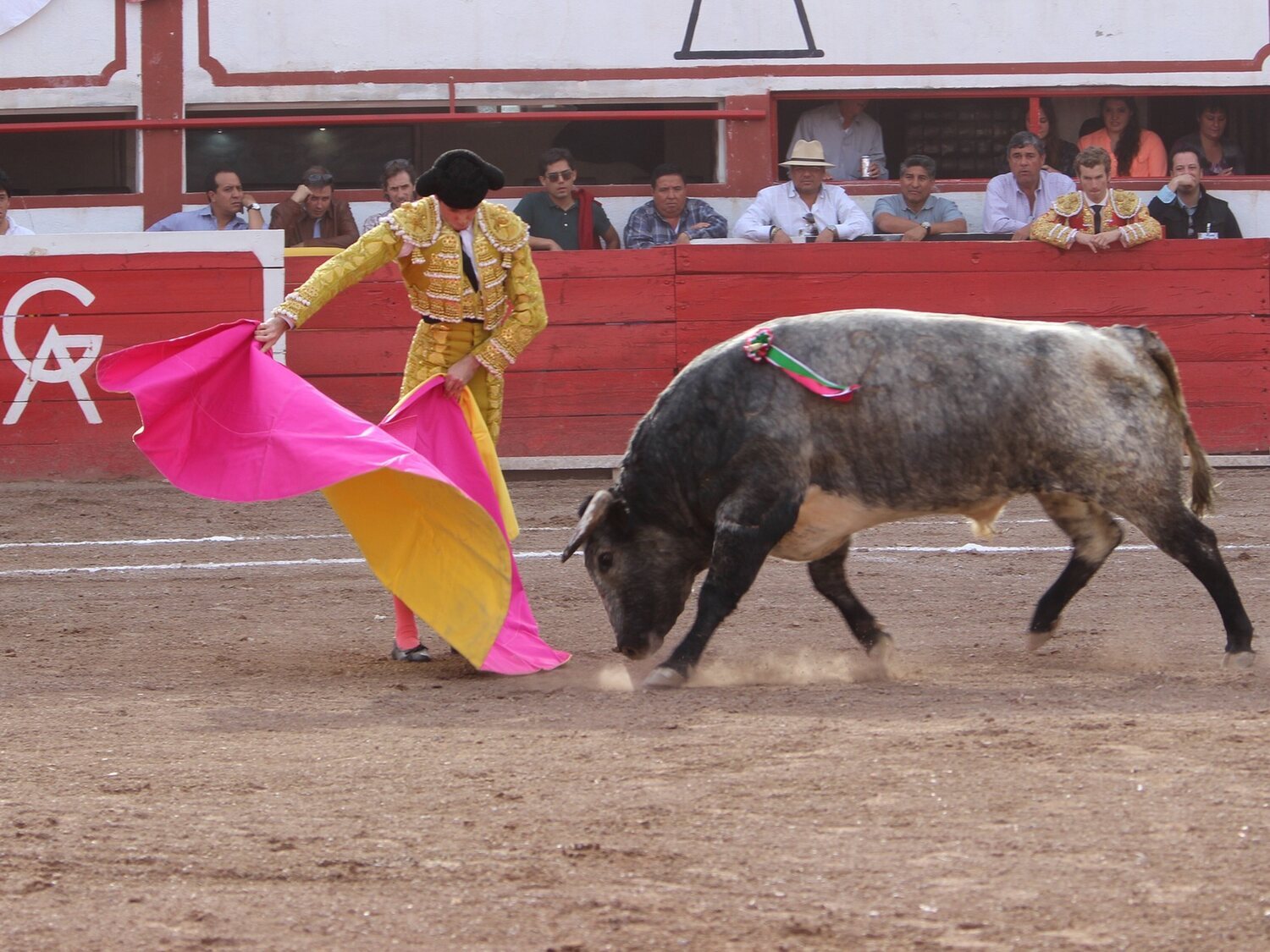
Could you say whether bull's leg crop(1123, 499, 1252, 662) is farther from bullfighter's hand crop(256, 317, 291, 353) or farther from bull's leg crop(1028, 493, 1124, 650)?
bullfighter's hand crop(256, 317, 291, 353)

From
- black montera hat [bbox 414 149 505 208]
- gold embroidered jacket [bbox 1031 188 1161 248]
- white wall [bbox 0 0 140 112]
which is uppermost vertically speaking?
white wall [bbox 0 0 140 112]

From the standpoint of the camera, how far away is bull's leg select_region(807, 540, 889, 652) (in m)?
4.72

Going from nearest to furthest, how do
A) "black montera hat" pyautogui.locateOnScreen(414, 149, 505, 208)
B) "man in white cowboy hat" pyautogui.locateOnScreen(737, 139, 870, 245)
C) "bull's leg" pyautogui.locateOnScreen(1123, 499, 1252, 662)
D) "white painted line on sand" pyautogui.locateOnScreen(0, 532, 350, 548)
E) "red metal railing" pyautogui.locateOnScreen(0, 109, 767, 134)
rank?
1. "bull's leg" pyautogui.locateOnScreen(1123, 499, 1252, 662)
2. "black montera hat" pyautogui.locateOnScreen(414, 149, 505, 208)
3. "white painted line on sand" pyautogui.locateOnScreen(0, 532, 350, 548)
4. "man in white cowboy hat" pyautogui.locateOnScreen(737, 139, 870, 245)
5. "red metal railing" pyautogui.locateOnScreen(0, 109, 767, 134)

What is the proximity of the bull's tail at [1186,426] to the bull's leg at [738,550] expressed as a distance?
942 mm

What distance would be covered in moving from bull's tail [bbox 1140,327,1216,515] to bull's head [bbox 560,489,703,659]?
1257mm

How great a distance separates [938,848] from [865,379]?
1.75 m

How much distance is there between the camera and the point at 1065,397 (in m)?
4.32

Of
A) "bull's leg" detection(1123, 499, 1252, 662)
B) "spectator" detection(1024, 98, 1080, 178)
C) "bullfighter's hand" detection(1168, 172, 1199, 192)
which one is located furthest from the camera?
"spectator" detection(1024, 98, 1080, 178)

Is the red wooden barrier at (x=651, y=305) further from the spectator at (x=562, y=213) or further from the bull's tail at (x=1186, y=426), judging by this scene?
the bull's tail at (x=1186, y=426)

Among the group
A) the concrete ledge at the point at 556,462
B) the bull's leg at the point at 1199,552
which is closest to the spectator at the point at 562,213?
the concrete ledge at the point at 556,462

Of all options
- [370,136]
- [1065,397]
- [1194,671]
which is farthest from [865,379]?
[370,136]

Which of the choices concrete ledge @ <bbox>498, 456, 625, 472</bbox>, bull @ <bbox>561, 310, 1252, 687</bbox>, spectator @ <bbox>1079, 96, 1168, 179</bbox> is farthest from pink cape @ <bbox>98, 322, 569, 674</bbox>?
spectator @ <bbox>1079, 96, 1168, 179</bbox>

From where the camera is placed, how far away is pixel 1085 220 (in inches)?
349

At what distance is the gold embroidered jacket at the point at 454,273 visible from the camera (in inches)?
→ 187
